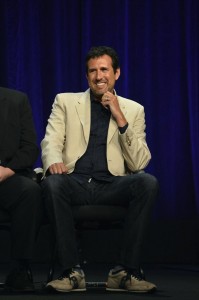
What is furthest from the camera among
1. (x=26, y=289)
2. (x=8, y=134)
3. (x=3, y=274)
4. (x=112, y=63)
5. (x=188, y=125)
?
(x=188, y=125)

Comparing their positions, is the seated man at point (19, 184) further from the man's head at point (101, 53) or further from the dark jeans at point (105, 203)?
the man's head at point (101, 53)

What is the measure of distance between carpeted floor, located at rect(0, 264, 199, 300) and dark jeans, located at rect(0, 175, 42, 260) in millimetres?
228

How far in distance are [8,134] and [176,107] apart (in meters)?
2.14

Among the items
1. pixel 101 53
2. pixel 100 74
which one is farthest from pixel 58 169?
pixel 101 53

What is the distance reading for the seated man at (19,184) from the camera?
3523mm

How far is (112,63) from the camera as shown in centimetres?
417

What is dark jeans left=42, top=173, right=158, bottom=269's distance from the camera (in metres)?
3.57

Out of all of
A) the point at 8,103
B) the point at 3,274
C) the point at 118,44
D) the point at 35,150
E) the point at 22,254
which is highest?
the point at 118,44

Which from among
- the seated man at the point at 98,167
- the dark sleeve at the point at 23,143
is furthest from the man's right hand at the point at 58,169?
the dark sleeve at the point at 23,143

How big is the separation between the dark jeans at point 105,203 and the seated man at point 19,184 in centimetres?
10

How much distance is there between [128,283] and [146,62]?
247 cm

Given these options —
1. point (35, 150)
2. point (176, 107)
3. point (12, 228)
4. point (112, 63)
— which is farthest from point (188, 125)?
point (12, 228)

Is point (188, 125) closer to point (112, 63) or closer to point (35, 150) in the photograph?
point (112, 63)

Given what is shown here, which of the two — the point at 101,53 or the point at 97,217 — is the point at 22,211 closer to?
the point at 97,217
